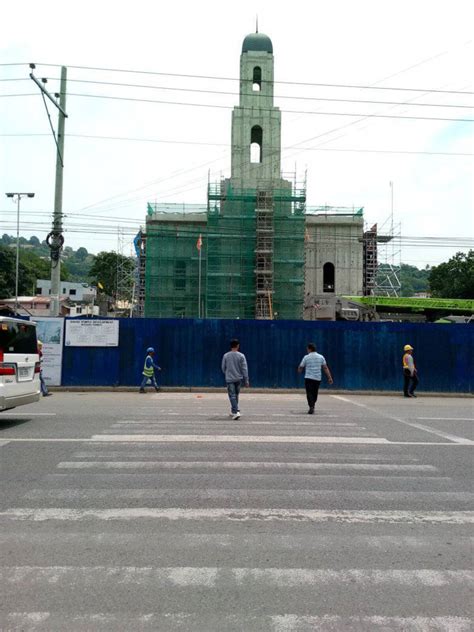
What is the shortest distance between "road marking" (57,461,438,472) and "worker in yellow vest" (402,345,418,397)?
10.1m

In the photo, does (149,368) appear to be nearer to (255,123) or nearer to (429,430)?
(429,430)

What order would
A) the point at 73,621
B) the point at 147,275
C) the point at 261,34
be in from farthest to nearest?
the point at 261,34 → the point at 147,275 → the point at 73,621

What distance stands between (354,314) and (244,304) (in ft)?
27.9

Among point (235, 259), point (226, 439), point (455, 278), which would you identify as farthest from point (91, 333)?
point (455, 278)

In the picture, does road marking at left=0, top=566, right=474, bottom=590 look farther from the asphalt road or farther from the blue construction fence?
the blue construction fence

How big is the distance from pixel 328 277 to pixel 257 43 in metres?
22.7

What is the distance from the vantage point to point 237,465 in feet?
24.3

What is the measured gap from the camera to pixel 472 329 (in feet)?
63.8

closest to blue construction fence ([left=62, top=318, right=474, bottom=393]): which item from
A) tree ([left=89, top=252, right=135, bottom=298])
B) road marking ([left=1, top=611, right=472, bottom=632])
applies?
road marking ([left=1, top=611, right=472, bottom=632])

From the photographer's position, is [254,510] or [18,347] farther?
[18,347]

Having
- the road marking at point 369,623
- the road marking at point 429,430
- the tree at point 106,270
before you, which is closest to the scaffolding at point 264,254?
the road marking at point 429,430

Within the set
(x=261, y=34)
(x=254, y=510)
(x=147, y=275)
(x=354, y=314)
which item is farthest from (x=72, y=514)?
(x=261, y=34)

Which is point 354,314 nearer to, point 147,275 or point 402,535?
point 147,275

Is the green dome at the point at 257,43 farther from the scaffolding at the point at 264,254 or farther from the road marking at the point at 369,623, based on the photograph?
the road marking at the point at 369,623
